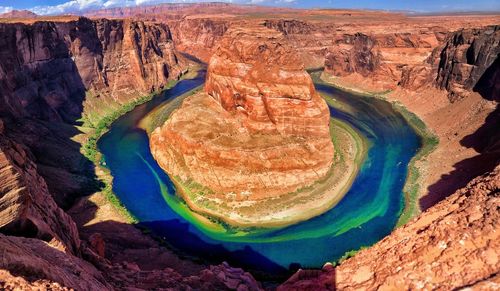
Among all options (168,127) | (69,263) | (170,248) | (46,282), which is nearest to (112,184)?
(168,127)

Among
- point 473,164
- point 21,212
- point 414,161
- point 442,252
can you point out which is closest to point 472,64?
point 414,161

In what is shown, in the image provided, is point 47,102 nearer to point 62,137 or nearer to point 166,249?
point 62,137

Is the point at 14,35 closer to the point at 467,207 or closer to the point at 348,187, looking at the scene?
the point at 348,187

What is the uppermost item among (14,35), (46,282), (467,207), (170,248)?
(14,35)

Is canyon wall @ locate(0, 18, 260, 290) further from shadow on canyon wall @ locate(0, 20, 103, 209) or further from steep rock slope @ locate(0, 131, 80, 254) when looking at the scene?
shadow on canyon wall @ locate(0, 20, 103, 209)

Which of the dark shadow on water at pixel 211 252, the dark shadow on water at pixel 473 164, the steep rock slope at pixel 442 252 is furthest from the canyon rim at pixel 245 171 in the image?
the dark shadow on water at pixel 473 164

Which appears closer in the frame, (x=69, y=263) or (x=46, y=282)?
(x=46, y=282)
